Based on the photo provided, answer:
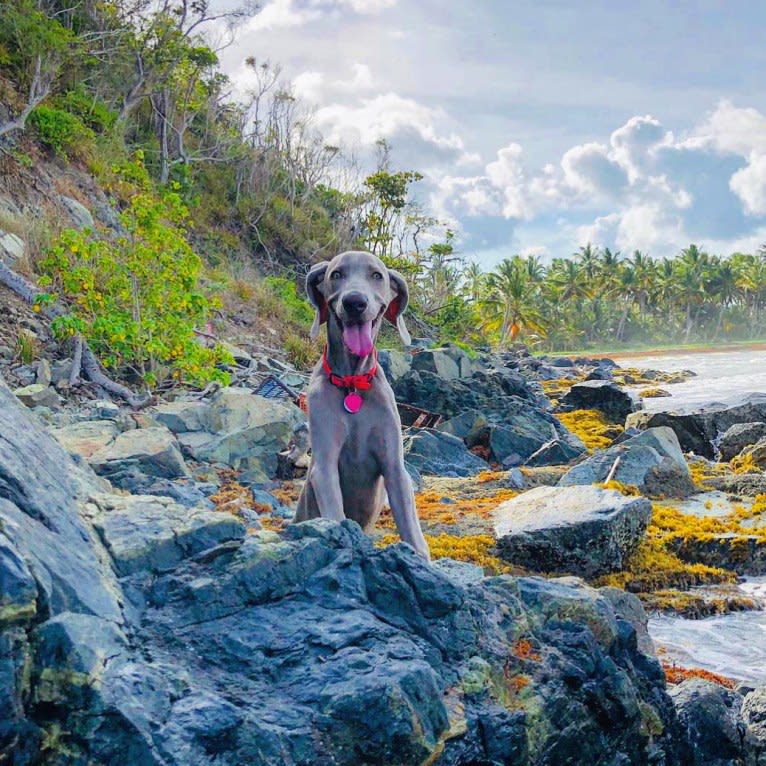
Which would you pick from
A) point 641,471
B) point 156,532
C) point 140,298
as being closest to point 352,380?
point 156,532

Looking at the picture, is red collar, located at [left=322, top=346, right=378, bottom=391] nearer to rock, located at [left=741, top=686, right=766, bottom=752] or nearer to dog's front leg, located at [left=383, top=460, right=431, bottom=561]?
dog's front leg, located at [left=383, top=460, right=431, bottom=561]

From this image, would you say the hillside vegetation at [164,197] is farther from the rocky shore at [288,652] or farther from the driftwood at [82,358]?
the rocky shore at [288,652]

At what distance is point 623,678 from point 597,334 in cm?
8453

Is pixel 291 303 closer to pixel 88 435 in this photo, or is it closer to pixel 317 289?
pixel 88 435

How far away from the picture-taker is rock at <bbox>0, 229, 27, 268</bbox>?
11.6 m

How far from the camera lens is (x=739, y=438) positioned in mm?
13617

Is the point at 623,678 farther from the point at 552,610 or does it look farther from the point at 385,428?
the point at 385,428

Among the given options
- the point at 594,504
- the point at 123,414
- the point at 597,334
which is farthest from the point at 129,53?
the point at 597,334

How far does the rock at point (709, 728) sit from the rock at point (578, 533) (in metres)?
3.28

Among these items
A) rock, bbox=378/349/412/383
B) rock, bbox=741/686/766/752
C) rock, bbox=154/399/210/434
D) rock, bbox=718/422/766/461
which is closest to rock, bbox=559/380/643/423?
rock, bbox=378/349/412/383

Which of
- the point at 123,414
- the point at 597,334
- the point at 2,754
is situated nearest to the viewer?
the point at 2,754

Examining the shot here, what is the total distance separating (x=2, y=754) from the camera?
1.63 meters

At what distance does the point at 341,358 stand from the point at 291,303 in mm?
16357

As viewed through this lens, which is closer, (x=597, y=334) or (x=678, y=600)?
(x=678, y=600)
